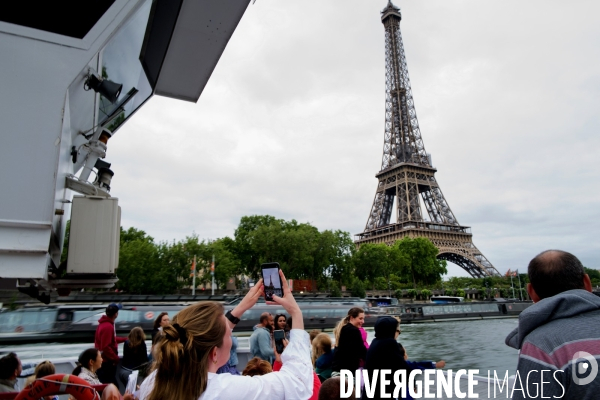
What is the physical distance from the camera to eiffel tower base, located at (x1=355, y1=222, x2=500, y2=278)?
71375mm

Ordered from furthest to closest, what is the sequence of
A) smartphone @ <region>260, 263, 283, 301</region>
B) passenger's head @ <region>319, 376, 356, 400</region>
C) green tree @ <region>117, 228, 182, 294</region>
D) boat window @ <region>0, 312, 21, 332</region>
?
1. green tree @ <region>117, 228, 182, 294</region>
2. boat window @ <region>0, 312, 21, 332</region>
3. passenger's head @ <region>319, 376, 356, 400</region>
4. smartphone @ <region>260, 263, 283, 301</region>

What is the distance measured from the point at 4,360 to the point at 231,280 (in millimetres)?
50859

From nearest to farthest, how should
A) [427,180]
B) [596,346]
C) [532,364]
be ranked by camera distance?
[596,346]
[532,364]
[427,180]

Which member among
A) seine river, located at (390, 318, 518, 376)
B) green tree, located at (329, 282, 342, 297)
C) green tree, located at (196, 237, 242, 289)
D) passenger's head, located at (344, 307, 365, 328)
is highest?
green tree, located at (196, 237, 242, 289)

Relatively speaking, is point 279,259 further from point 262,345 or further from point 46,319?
point 262,345

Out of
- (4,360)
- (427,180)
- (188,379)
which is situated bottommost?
(4,360)

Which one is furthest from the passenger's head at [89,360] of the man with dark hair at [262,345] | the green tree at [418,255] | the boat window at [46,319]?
the green tree at [418,255]

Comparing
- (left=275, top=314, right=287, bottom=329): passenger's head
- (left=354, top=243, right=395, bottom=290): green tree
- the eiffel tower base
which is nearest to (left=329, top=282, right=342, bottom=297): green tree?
(left=354, top=243, right=395, bottom=290): green tree

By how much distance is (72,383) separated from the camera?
2438 millimetres

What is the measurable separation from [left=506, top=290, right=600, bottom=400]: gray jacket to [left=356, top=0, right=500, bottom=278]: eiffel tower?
71.1 meters

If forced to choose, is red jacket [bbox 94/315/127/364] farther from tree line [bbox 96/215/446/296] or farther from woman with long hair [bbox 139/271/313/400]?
tree line [bbox 96/215/446/296]

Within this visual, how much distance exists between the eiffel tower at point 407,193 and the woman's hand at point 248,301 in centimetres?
7088

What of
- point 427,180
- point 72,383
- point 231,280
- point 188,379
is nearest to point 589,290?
point 188,379

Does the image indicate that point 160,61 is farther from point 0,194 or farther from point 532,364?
point 532,364
